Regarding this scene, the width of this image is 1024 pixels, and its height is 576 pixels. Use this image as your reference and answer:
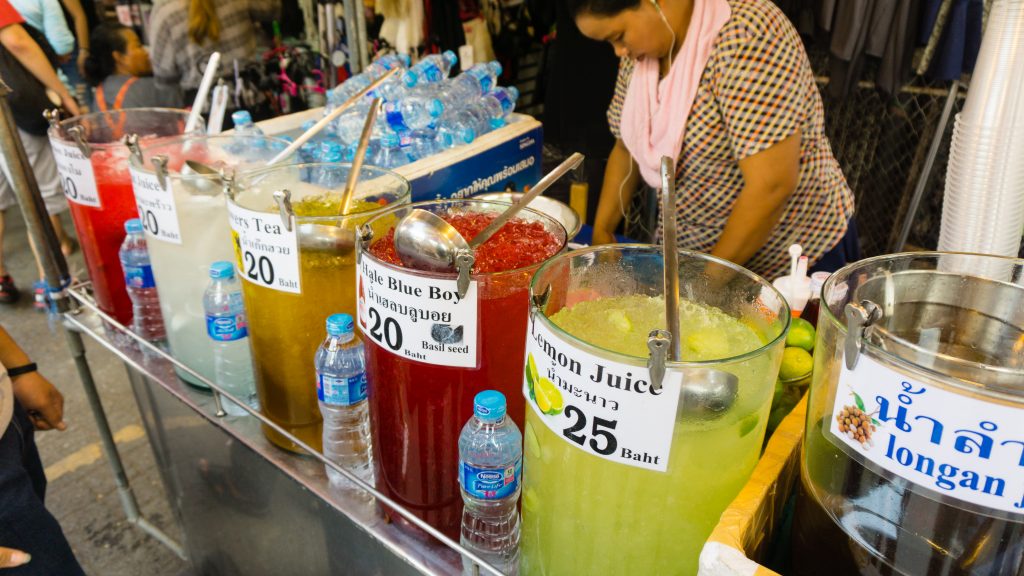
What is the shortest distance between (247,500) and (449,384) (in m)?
0.80

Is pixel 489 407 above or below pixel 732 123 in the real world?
below

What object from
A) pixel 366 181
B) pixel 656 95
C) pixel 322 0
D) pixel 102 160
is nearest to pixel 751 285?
pixel 366 181

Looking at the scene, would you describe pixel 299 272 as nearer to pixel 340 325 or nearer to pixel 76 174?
pixel 340 325

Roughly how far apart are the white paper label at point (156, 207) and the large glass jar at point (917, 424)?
1.01 meters

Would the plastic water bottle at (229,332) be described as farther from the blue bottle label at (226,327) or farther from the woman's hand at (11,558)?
the woman's hand at (11,558)

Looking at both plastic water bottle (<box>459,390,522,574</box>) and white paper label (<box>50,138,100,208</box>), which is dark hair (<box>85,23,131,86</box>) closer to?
white paper label (<box>50,138,100,208</box>)

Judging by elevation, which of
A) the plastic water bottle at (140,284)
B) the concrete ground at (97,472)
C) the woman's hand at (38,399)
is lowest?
the concrete ground at (97,472)

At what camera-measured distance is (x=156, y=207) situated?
1148 millimetres

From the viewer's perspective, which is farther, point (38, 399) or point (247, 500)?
point (38, 399)

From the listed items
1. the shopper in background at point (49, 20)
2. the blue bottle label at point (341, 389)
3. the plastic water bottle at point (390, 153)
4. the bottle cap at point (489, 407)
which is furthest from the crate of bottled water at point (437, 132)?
the shopper in background at point (49, 20)

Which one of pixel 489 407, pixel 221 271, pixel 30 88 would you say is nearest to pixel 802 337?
pixel 489 407

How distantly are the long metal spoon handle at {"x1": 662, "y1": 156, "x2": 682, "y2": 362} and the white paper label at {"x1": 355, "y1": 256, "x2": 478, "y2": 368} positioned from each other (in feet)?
0.73

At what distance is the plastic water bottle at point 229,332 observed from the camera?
114 cm

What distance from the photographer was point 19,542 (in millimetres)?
1134
